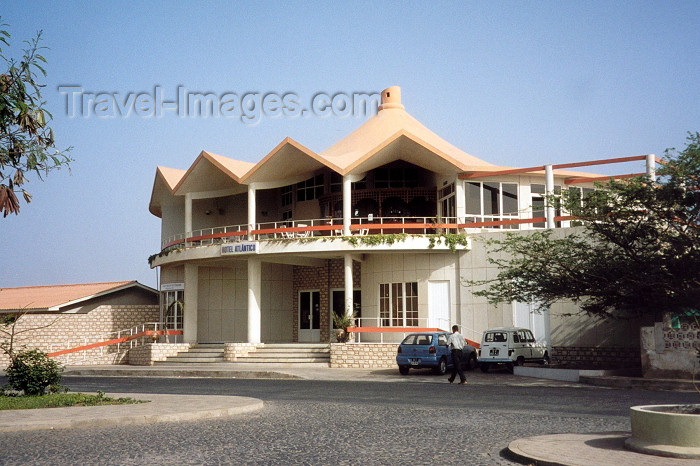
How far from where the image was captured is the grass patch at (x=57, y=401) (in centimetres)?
1371

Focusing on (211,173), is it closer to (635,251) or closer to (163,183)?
(163,183)

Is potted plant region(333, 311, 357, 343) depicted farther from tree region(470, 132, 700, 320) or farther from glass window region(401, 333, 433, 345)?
tree region(470, 132, 700, 320)

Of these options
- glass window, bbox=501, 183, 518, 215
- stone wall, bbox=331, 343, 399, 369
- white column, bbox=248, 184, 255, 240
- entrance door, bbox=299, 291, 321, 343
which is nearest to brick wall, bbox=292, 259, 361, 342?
entrance door, bbox=299, 291, 321, 343

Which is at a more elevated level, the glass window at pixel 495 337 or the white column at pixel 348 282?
the white column at pixel 348 282

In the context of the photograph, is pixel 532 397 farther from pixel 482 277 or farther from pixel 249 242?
pixel 249 242

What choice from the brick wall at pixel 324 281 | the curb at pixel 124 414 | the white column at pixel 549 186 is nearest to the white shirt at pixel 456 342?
the curb at pixel 124 414

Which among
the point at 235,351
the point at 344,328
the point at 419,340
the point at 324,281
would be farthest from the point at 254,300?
the point at 419,340

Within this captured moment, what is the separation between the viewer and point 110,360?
33.8m

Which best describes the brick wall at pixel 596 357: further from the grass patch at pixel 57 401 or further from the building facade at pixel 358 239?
the grass patch at pixel 57 401

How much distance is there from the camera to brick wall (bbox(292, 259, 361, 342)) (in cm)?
3356

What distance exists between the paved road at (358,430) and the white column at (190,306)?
53.3ft

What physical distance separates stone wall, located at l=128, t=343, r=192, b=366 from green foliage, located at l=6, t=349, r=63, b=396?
16026 millimetres

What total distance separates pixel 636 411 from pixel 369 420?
177 inches

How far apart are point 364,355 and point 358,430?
1683 centimetres
